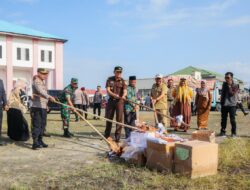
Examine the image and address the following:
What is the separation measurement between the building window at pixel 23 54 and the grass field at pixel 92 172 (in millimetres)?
44384

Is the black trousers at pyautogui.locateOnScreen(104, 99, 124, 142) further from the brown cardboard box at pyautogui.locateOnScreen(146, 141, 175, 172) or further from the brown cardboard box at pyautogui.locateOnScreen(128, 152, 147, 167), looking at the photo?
the brown cardboard box at pyautogui.locateOnScreen(146, 141, 175, 172)

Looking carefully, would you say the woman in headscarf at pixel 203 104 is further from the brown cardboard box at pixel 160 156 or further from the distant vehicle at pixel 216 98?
the distant vehicle at pixel 216 98

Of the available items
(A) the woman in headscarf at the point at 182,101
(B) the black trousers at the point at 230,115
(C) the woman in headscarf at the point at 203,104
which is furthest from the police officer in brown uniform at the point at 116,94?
(C) the woman in headscarf at the point at 203,104

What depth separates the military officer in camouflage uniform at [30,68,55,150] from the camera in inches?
309

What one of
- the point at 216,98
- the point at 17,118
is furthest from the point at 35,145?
the point at 216,98

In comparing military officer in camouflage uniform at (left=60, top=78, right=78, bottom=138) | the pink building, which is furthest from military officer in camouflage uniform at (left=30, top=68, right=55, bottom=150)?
the pink building

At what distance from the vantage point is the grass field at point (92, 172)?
5023mm

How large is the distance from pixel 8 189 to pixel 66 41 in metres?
50.9

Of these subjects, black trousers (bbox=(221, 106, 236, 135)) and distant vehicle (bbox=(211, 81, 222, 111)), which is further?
distant vehicle (bbox=(211, 81, 222, 111))

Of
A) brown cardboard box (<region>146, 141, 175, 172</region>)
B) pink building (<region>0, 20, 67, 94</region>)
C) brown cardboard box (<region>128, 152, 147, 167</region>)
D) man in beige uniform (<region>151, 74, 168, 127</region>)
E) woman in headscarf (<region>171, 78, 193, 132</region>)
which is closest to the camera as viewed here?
brown cardboard box (<region>146, 141, 175, 172</region>)

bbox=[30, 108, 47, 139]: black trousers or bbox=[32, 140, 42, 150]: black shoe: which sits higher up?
Answer: bbox=[30, 108, 47, 139]: black trousers

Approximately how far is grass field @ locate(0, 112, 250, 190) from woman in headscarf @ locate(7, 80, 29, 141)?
1.12m

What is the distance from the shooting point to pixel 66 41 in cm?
5450

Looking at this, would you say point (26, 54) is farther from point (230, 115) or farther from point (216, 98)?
point (230, 115)
